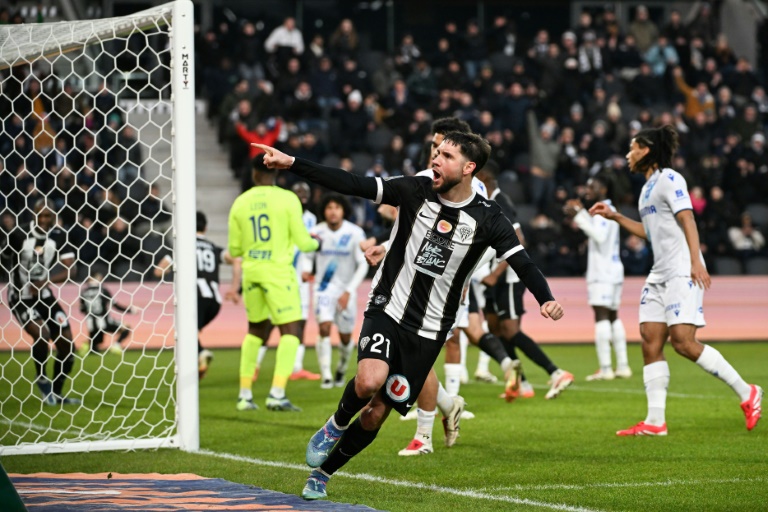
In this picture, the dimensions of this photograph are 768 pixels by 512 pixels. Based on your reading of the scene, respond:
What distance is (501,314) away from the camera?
1199 centimetres

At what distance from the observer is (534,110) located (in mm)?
24438

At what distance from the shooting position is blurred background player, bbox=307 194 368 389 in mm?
13359

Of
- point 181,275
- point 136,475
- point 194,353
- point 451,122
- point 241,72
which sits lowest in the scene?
point 136,475

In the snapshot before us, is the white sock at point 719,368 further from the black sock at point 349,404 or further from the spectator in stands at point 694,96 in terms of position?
the spectator in stands at point 694,96

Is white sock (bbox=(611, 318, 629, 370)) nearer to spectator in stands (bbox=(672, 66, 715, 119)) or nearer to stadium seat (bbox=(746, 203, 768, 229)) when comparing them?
stadium seat (bbox=(746, 203, 768, 229))

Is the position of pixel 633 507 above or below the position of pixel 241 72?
below

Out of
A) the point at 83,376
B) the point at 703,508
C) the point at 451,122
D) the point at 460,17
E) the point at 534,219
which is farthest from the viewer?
the point at 460,17

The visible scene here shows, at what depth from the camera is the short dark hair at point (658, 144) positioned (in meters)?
8.82

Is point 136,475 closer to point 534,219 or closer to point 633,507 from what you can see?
point 633,507

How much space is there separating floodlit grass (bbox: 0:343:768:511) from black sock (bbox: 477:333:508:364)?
0.49 m

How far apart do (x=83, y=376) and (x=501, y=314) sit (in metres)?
5.80

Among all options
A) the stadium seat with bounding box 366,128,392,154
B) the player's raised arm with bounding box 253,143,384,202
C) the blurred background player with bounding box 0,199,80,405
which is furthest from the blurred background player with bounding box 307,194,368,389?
the stadium seat with bounding box 366,128,392,154

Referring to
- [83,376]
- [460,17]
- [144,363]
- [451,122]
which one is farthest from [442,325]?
[460,17]

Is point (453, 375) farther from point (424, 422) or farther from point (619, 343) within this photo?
point (619, 343)
